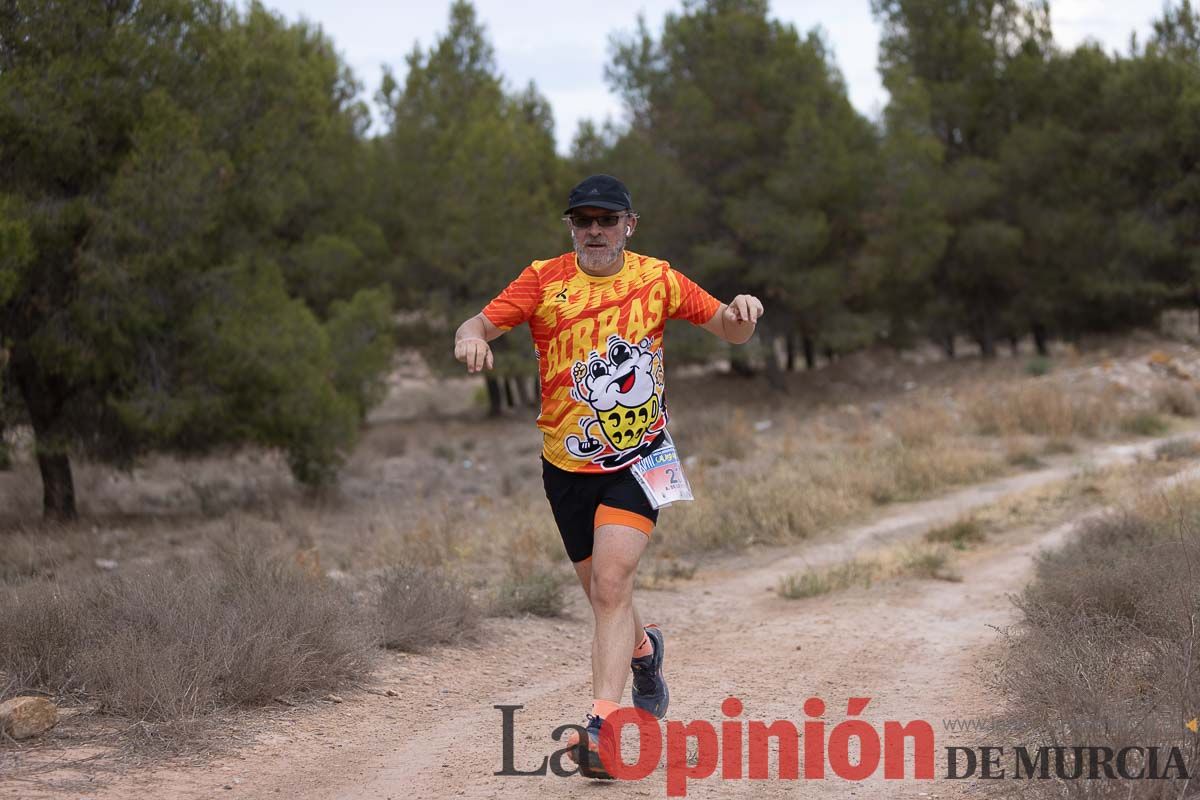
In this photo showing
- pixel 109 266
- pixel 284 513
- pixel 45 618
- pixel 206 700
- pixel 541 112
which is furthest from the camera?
pixel 541 112

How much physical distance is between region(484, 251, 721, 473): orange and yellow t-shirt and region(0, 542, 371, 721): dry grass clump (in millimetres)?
1867

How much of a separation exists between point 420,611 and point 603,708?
2743 millimetres

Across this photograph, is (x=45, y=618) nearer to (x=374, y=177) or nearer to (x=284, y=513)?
(x=284, y=513)

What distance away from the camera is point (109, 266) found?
41.9ft

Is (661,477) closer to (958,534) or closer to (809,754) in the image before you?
(809,754)

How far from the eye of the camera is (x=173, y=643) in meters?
5.28

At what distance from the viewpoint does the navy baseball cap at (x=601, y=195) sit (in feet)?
14.4

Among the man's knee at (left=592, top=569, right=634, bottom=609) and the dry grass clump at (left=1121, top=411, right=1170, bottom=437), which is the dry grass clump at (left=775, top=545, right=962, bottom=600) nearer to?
the man's knee at (left=592, top=569, right=634, bottom=609)

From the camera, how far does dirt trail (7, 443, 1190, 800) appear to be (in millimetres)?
4270

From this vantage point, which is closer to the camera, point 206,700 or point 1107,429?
point 206,700

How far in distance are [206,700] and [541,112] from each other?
34.2 metres

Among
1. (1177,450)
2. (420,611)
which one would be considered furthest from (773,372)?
(420,611)

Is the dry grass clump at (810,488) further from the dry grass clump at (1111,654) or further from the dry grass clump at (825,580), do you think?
the dry grass clump at (1111,654)

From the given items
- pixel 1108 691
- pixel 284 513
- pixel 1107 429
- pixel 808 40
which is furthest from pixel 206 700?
pixel 808 40
